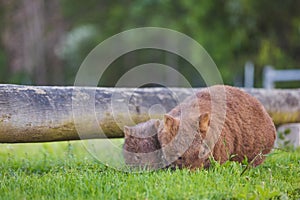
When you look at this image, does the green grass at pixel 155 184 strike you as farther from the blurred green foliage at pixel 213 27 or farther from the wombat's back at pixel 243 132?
the blurred green foliage at pixel 213 27

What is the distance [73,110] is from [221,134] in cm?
141

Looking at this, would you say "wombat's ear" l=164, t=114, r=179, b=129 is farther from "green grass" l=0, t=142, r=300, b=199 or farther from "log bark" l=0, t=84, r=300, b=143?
"log bark" l=0, t=84, r=300, b=143

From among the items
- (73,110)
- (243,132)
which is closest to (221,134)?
(243,132)

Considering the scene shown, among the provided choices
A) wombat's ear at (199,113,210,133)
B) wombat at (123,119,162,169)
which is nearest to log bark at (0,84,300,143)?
wombat at (123,119,162,169)

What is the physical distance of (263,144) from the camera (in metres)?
4.48

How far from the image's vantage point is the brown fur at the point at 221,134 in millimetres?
4047

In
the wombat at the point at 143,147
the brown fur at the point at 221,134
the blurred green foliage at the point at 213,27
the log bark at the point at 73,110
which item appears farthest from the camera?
the blurred green foliage at the point at 213,27

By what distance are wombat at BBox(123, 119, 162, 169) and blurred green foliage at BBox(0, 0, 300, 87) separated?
9788 millimetres

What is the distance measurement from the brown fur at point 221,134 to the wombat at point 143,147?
0.11 meters

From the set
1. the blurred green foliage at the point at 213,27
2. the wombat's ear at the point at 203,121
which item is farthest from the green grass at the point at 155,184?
the blurred green foliage at the point at 213,27

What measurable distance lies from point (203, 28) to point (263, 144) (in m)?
12.7

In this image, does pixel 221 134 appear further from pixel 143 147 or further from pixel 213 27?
pixel 213 27

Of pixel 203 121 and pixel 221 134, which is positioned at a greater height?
pixel 203 121

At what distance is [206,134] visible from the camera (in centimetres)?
412
